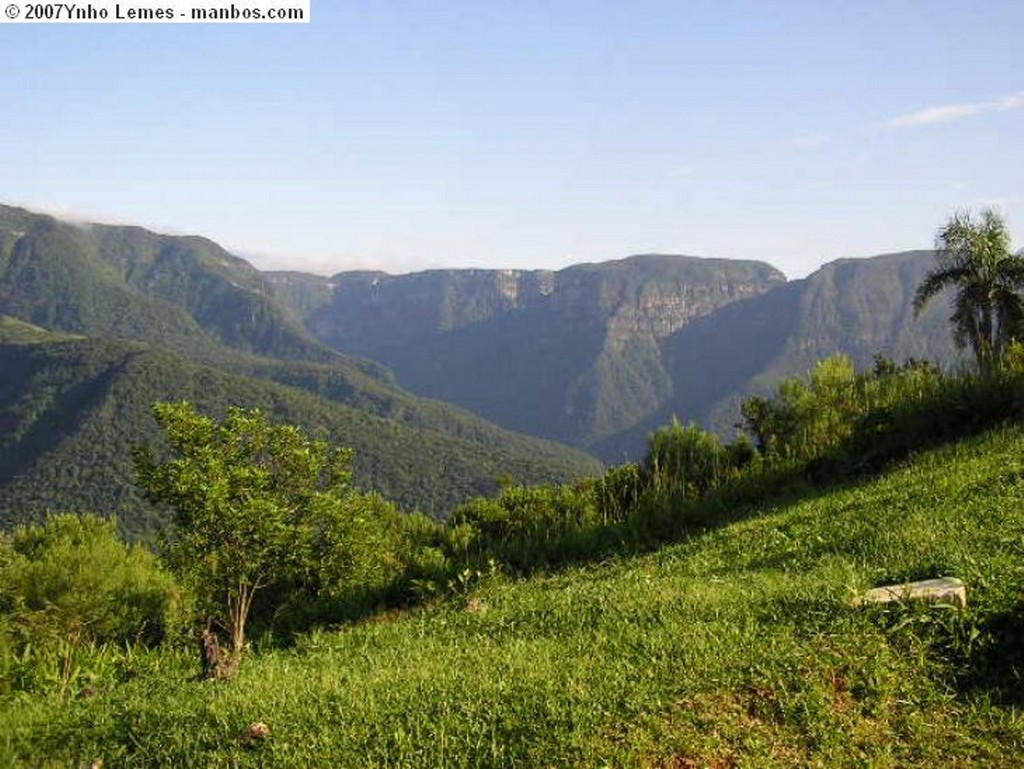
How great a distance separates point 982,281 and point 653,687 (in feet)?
95.7

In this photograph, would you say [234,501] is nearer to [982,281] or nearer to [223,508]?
[223,508]

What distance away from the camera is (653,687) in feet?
18.3

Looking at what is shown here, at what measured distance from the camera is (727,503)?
45.9ft

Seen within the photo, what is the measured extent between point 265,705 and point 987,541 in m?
6.45

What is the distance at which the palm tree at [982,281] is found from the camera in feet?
95.6

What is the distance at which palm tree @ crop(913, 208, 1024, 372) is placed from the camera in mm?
29141

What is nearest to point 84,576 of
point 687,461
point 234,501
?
point 234,501

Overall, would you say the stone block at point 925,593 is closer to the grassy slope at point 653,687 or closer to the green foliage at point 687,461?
the grassy slope at point 653,687

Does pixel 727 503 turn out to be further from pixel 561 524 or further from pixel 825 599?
pixel 825 599

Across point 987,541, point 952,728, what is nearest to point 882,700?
point 952,728

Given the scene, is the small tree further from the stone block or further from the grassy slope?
the stone block

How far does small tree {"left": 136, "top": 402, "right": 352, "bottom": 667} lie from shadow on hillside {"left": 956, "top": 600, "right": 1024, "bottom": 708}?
40.2 ft

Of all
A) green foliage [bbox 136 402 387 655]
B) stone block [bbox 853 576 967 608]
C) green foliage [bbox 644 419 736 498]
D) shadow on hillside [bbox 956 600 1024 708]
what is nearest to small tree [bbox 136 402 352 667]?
green foliage [bbox 136 402 387 655]

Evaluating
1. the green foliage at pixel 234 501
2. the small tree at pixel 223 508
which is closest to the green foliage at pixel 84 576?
the small tree at pixel 223 508
